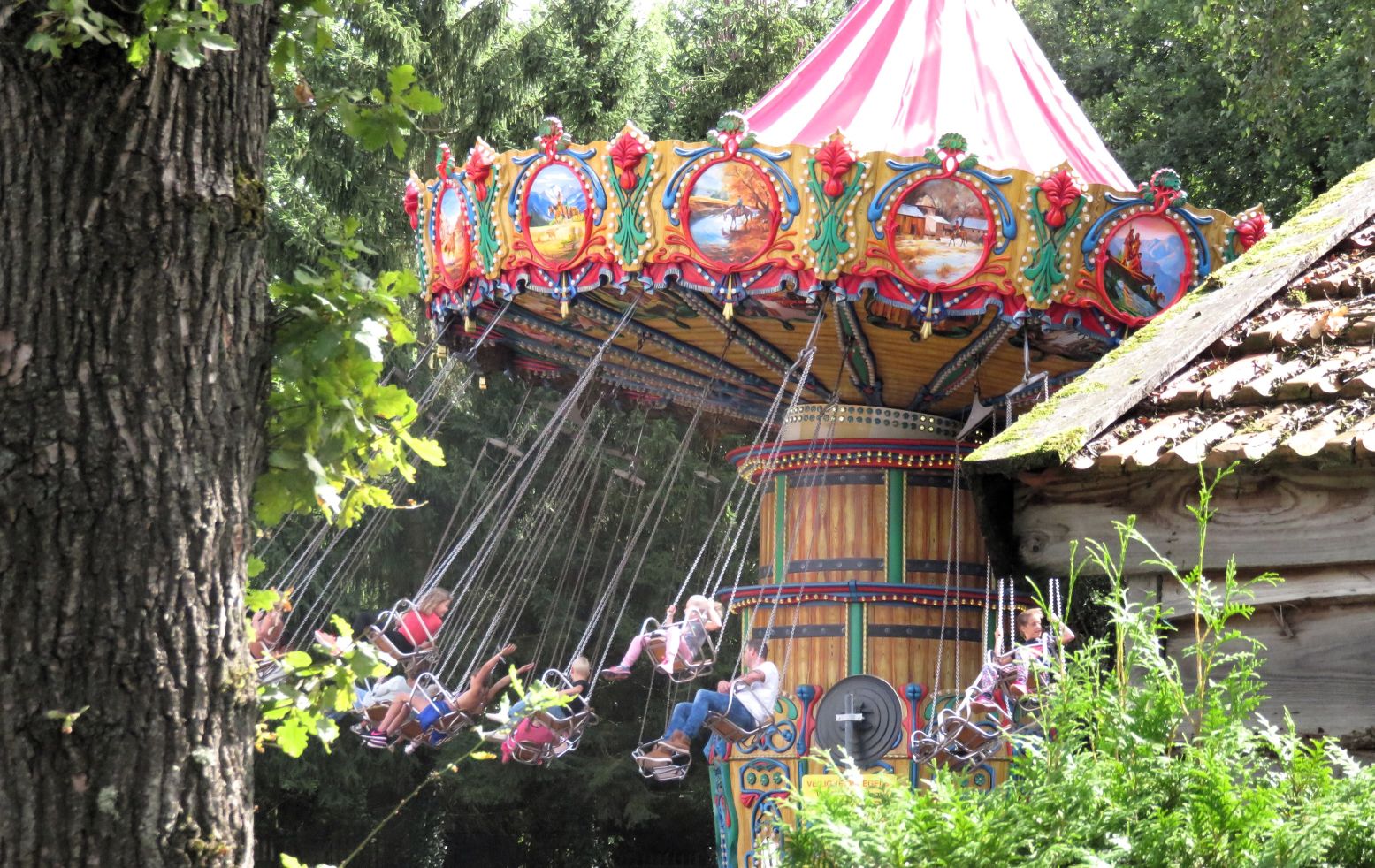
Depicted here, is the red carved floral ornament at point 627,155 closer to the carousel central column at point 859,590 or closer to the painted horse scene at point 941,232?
the painted horse scene at point 941,232

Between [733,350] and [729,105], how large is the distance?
8.93 meters

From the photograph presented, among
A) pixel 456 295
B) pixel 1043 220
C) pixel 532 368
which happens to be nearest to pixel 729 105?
pixel 532 368

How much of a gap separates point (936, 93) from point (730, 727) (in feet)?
14.8

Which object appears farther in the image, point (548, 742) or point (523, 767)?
point (523, 767)

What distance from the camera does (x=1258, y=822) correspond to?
3111mm

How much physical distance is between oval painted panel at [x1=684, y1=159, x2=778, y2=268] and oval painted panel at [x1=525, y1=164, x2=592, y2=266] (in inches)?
31.1

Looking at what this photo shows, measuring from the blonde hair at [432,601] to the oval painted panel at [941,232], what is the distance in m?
3.29

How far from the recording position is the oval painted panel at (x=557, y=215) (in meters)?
10.8

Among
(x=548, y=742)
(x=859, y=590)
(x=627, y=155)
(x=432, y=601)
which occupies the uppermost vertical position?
(x=627, y=155)

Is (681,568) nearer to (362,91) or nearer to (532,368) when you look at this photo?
(532,368)

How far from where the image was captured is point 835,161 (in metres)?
9.97

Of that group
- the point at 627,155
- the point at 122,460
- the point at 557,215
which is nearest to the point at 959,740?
the point at 627,155

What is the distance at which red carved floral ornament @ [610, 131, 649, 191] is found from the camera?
410 inches

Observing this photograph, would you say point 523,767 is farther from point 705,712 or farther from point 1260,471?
point 1260,471
